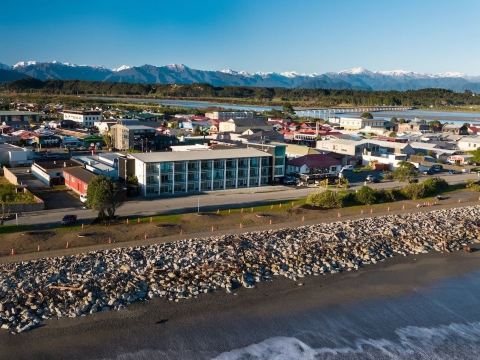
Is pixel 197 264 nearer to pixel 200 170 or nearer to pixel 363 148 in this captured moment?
pixel 200 170

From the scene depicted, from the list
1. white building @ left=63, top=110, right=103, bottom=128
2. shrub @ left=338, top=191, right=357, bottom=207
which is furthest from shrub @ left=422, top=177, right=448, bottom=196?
white building @ left=63, top=110, right=103, bottom=128

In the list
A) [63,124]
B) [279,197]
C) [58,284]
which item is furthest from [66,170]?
[63,124]

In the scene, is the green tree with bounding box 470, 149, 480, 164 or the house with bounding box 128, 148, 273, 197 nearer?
the house with bounding box 128, 148, 273, 197

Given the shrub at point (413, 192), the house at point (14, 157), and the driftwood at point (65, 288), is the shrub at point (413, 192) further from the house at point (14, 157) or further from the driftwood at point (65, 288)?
the house at point (14, 157)

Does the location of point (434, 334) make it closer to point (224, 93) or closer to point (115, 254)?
point (115, 254)

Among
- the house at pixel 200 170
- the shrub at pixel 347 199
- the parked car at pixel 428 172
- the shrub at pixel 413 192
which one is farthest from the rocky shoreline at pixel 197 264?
the parked car at pixel 428 172

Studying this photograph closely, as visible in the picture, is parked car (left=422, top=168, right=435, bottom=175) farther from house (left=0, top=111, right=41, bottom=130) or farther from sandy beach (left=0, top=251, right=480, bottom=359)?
house (left=0, top=111, right=41, bottom=130)
